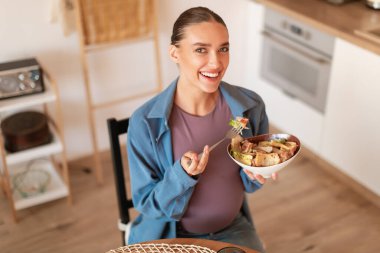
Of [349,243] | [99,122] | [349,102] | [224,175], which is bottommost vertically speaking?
[349,243]

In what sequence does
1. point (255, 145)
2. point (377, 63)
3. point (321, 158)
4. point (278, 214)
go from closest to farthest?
point (255, 145)
point (377, 63)
point (278, 214)
point (321, 158)

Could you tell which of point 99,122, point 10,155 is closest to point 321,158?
point 99,122

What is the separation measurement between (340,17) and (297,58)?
334mm

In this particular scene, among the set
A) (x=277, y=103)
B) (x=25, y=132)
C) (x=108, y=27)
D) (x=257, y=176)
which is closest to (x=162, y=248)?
(x=257, y=176)

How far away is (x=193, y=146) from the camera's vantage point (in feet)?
4.99

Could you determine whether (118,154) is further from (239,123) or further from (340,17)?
(340,17)

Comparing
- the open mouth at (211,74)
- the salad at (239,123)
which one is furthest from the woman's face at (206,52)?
the salad at (239,123)

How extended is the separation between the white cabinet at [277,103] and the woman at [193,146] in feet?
4.28

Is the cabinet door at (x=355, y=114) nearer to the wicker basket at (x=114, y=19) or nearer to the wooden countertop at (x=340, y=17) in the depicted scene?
the wooden countertop at (x=340, y=17)

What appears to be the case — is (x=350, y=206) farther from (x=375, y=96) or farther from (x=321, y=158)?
(x=375, y=96)

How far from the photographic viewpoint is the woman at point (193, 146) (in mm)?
1390

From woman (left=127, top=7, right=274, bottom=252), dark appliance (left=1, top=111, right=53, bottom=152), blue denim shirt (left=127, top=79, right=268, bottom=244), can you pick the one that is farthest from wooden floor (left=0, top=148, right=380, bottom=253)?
blue denim shirt (left=127, top=79, right=268, bottom=244)

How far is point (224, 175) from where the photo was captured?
1.57 metres

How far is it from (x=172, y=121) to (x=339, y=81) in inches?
55.4
